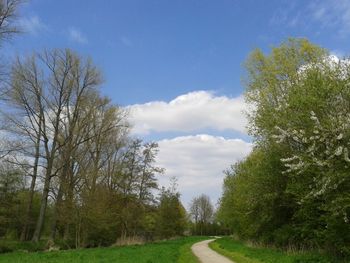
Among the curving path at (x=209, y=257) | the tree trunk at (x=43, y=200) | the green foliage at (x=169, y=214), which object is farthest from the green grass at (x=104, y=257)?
the green foliage at (x=169, y=214)

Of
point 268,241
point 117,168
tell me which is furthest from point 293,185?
point 117,168

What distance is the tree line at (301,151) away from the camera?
14758mm

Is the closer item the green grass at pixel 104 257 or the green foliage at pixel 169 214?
the green grass at pixel 104 257

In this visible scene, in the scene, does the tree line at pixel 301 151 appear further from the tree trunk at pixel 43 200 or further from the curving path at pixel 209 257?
the tree trunk at pixel 43 200

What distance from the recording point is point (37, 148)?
37.8 m

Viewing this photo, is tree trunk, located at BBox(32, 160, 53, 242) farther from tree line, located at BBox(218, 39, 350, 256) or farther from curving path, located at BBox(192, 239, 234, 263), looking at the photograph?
tree line, located at BBox(218, 39, 350, 256)

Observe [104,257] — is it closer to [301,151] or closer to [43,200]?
[301,151]

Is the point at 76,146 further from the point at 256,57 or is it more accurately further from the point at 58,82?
the point at 256,57

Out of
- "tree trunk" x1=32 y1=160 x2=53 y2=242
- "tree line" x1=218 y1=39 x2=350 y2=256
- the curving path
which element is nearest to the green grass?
the curving path

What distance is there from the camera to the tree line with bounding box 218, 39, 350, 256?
48.4ft

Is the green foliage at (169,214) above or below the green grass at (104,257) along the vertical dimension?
above

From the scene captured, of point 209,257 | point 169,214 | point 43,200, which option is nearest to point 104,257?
point 209,257

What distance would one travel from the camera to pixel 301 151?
1739cm

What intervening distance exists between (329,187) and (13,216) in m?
40.4
